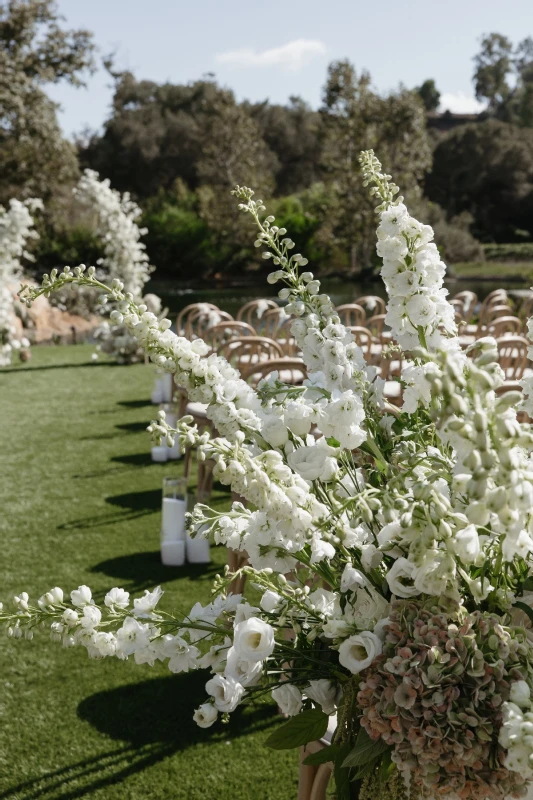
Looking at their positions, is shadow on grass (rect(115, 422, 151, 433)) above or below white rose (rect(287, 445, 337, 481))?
below

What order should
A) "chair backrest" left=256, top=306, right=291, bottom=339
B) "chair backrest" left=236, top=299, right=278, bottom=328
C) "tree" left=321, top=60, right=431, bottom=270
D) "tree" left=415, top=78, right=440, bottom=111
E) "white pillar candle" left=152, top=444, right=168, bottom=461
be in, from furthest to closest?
"tree" left=415, top=78, right=440, bottom=111
"tree" left=321, top=60, right=431, bottom=270
"chair backrest" left=236, top=299, right=278, bottom=328
"chair backrest" left=256, top=306, right=291, bottom=339
"white pillar candle" left=152, top=444, right=168, bottom=461

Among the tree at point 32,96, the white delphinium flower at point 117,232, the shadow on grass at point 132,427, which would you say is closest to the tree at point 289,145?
the tree at point 32,96

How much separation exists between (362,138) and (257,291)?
7.01 m

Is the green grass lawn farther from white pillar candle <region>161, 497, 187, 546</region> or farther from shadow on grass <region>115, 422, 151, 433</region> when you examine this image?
white pillar candle <region>161, 497, 187, 546</region>

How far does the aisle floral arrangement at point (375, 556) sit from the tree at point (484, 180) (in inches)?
1307

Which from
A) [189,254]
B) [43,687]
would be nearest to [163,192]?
[189,254]

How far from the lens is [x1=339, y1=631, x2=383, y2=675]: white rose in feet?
2.82

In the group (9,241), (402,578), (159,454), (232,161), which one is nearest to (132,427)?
(159,454)

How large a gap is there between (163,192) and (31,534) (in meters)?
30.0

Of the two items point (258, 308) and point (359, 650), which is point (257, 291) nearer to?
point (258, 308)

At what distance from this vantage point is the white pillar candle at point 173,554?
3.73 metres

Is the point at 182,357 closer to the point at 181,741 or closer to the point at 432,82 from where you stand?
the point at 181,741

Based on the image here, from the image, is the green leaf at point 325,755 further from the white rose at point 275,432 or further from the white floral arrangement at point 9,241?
the white floral arrangement at point 9,241

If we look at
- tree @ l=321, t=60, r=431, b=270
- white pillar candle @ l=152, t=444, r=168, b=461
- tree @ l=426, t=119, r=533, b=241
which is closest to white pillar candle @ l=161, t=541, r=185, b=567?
white pillar candle @ l=152, t=444, r=168, b=461
